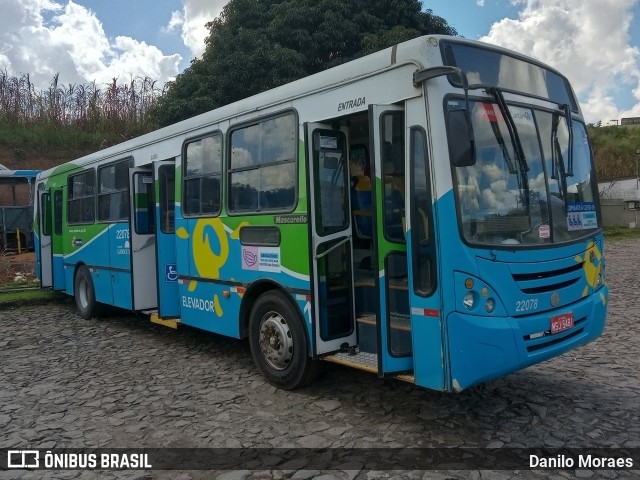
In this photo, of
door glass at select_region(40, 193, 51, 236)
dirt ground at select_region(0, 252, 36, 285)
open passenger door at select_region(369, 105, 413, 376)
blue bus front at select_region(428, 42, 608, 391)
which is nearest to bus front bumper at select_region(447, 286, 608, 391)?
blue bus front at select_region(428, 42, 608, 391)

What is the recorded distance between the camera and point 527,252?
4.42 meters

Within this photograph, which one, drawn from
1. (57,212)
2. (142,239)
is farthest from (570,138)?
(57,212)

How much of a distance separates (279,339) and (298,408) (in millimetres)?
718

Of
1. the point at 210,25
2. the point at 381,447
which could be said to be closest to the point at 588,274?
the point at 381,447

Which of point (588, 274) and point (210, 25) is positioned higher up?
point (210, 25)

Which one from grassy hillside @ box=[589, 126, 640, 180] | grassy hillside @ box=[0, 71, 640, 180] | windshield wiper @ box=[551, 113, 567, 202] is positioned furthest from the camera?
grassy hillside @ box=[589, 126, 640, 180]

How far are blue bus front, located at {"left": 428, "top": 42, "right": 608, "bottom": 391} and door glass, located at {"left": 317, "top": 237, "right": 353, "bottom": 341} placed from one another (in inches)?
52.1

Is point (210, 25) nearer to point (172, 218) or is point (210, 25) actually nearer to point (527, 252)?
point (172, 218)

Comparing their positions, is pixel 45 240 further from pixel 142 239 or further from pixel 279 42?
pixel 279 42

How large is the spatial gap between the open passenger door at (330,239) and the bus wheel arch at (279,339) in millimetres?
275

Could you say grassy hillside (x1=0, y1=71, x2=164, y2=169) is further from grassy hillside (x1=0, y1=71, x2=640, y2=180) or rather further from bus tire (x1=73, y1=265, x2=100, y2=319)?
bus tire (x1=73, y1=265, x2=100, y2=319)

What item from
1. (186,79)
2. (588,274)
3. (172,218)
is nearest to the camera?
(588,274)

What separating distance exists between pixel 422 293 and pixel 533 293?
872 millimetres

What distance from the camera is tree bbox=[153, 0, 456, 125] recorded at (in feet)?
57.7
